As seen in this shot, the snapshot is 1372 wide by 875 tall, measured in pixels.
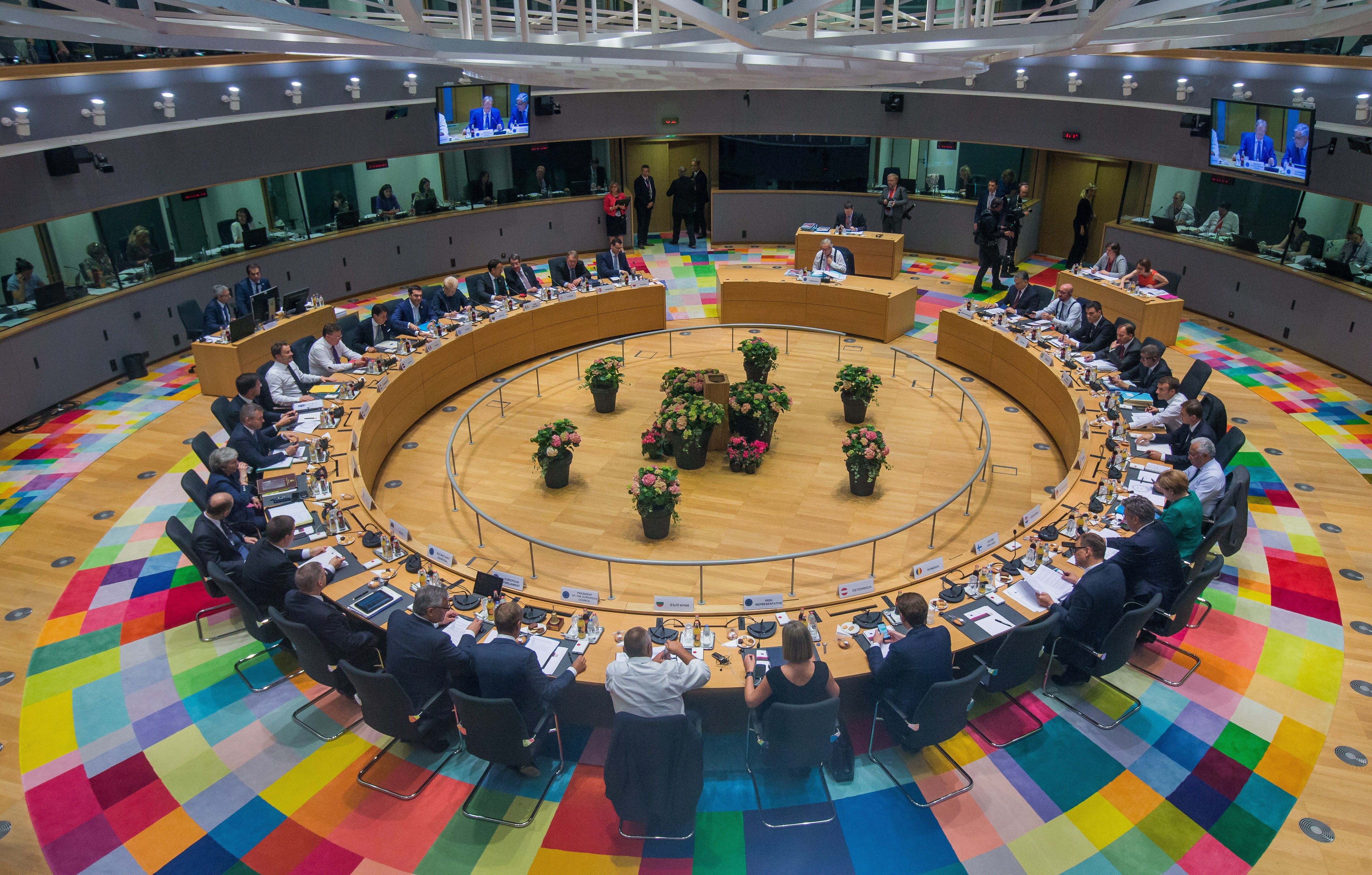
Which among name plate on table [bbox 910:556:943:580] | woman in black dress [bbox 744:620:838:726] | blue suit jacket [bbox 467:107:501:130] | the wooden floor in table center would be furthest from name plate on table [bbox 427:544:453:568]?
blue suit jacket [bbox 467:107:501:130]

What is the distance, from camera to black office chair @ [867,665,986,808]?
5535mm

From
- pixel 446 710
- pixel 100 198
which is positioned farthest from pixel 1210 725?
pixel 100 198

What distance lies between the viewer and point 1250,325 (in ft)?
46.5

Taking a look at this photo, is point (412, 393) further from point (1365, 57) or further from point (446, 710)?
point (1365, 57)

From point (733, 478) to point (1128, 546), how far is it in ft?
14.7

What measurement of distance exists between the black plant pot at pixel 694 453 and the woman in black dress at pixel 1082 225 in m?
9.32

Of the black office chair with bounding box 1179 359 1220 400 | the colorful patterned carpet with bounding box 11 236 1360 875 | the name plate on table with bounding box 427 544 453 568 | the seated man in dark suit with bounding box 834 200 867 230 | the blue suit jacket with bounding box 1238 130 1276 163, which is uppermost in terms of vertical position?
the blue suit jacket with bounding box 1238 130 1276 163

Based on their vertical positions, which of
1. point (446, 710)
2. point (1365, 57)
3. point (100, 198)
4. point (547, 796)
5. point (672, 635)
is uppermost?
point (1365, 57)

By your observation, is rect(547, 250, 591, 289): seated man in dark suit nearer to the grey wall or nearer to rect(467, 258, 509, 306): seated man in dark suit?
rect(467, 258, 509, 306): seated man in dark suit

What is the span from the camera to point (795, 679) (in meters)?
5.39

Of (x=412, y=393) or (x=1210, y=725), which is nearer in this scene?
(x=1210, y=725)

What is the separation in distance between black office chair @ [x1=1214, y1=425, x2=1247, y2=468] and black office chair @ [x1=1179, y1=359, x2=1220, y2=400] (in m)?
0.94

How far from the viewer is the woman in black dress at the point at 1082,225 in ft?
54.5

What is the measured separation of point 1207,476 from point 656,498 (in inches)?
193
